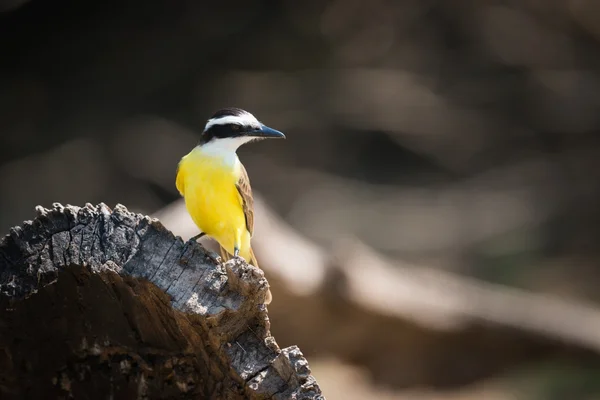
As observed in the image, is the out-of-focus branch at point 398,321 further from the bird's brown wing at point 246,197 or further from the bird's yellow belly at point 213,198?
the bird's yellow belly at point 213,198

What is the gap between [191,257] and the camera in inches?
125

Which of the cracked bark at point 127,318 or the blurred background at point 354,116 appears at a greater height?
the blurred background at point 354,116

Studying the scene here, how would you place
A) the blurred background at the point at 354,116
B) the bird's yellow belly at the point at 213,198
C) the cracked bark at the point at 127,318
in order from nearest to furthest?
the cracked bark at the point at 127,318, the bird's yellow belly at the point at 213,198, the blurred background at the point at 354,116

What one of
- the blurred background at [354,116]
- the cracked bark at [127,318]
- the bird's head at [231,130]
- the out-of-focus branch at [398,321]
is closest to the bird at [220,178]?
the bird's head at [231,130]

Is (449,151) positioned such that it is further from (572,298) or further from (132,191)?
(132,191)

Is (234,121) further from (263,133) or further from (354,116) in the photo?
(354,116)

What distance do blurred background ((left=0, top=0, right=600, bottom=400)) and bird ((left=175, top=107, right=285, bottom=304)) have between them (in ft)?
16.4

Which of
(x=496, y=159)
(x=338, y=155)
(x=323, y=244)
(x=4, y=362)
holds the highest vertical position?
(x=496, y=159)

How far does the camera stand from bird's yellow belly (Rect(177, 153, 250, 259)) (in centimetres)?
442

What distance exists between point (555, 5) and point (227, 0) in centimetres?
447

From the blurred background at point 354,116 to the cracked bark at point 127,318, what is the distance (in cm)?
620

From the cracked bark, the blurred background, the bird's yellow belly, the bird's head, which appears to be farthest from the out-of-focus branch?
the cracked bark

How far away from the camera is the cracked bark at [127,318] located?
10.1 feet

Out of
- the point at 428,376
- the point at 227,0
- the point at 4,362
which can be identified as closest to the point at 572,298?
the point at 428,376
